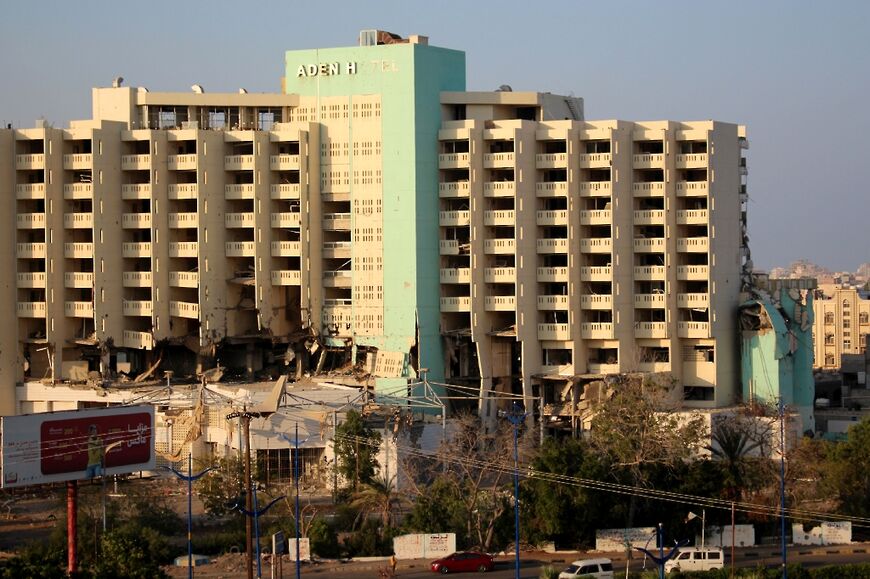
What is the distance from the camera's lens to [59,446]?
68.8m

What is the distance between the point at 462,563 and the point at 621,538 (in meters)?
7.89

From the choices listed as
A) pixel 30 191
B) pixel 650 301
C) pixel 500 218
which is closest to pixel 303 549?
pixel 500 218

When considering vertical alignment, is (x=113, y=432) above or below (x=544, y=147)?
below

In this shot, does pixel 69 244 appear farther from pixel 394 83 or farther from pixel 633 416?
pixel 633 416

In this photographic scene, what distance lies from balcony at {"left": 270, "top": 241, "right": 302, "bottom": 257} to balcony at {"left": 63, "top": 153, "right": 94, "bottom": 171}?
33.0ft

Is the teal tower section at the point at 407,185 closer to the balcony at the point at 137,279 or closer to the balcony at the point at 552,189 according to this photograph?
the balcony at the point at 552,189

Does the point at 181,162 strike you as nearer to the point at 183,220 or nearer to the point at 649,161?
the point at 183,220

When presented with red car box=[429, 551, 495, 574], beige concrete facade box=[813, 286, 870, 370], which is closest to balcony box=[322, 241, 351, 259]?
red car box=[429, 551, 495, 574]

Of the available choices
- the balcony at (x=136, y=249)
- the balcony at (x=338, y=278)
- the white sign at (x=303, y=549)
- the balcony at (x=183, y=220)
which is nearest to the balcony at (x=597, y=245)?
the balcony at (x=338, y=278)

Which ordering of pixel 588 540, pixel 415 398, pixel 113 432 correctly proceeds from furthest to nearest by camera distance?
pixel 415 398 < pixel 588 540 < pixel 113 432

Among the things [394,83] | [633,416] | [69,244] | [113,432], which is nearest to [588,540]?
[633,416]

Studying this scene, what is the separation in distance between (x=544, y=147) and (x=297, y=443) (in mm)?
20913

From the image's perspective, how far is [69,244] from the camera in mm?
95312

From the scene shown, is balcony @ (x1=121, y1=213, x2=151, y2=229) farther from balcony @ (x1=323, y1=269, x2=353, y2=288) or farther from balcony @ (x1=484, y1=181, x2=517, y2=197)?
balcony @ (x1=484, y1=181, x2=517, y2=197)
